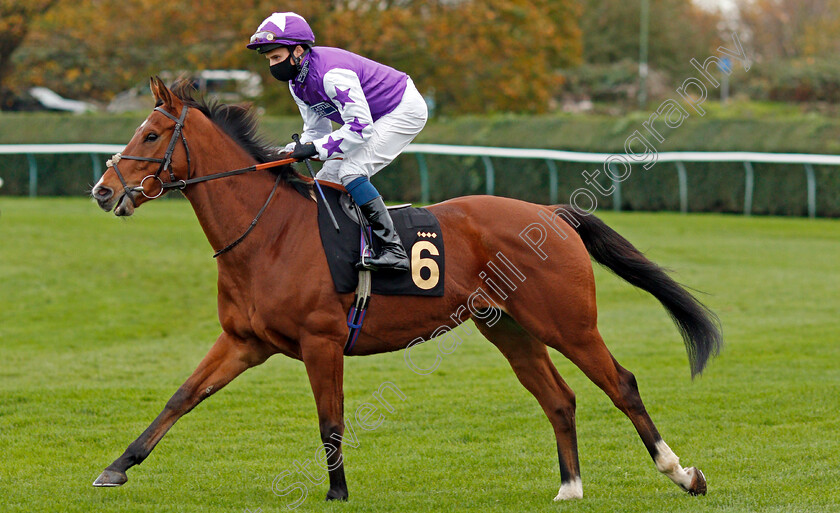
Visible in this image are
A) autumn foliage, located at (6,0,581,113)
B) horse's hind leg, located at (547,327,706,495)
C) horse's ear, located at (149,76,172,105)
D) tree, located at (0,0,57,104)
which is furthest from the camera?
tree, located at (0,0,57,104)

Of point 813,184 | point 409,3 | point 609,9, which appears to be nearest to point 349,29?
point 409,3

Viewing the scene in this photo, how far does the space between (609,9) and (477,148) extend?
25.9 meters

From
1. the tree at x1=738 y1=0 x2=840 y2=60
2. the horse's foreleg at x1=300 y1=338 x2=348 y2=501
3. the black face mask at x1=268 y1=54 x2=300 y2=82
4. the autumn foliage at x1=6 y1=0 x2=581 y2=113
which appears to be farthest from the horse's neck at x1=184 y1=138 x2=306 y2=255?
the tree at x1=738 y1=0 x2=840 y2=60

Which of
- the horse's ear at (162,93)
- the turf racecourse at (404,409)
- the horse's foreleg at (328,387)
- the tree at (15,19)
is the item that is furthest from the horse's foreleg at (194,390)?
the tree at (15,19)

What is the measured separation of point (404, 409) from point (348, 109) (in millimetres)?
2672

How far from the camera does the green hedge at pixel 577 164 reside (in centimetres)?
1662

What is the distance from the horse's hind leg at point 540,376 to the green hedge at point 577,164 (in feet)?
38.1

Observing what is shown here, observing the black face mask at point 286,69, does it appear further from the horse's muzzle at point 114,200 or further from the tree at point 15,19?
the tree at point 15,19

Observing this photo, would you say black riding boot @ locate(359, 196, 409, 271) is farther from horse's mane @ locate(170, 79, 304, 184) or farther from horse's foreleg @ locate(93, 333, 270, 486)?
horse's foreleg @ locate(93, 333, 270, 486)

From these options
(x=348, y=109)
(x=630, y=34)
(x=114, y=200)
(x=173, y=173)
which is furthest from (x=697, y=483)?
(x=630, y=34)

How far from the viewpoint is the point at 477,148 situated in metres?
17.0

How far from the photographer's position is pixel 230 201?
15.1 feet

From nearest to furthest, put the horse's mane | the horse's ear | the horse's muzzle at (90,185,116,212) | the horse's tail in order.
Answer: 1. the horse's muzzle at (90,185,116,212)
2. the horse's ear
3. the horse's mane
4. the horse's tail

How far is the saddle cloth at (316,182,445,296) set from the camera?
14.8ft
